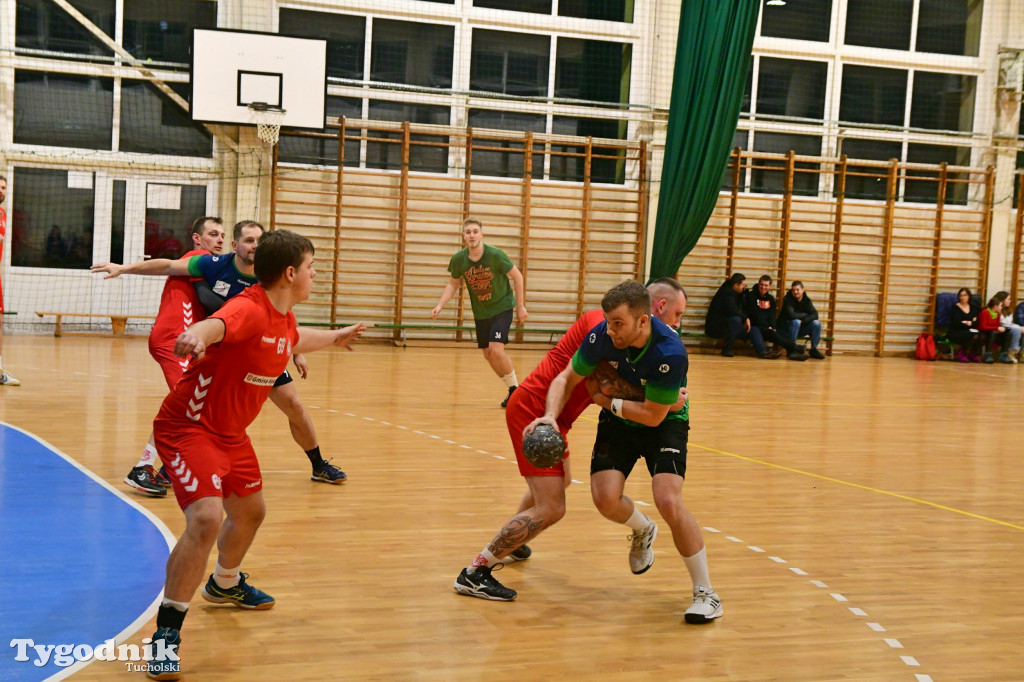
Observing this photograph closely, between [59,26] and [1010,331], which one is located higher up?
[59,26]

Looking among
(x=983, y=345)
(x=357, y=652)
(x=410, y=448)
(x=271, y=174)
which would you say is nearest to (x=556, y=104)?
(x=271, y=174)

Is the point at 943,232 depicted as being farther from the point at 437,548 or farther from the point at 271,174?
the point at 437,548

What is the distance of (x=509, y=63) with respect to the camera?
16125 mm

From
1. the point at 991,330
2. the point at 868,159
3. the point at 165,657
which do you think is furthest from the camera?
the point at 868,159

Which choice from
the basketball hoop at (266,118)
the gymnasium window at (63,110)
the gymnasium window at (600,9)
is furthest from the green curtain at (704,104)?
the gymnasium window at (63,110)

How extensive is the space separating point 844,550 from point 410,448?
10.4 feet

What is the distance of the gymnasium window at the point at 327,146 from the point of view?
1499 cm

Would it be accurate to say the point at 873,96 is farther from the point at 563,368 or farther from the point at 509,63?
the point at 563,368

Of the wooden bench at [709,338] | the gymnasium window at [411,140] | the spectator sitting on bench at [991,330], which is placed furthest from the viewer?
the spectator sitting on bench at [991,330]

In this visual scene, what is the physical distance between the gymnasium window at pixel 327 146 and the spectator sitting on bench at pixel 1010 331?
10910mm

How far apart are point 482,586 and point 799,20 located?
15.6 meters

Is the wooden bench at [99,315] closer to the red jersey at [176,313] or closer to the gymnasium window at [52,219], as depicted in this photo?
the gymnasium window at [52,219]

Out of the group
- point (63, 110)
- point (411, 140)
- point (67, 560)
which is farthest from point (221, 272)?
point (63, 110)

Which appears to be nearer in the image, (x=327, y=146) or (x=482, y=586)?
(x=482, y=586)
